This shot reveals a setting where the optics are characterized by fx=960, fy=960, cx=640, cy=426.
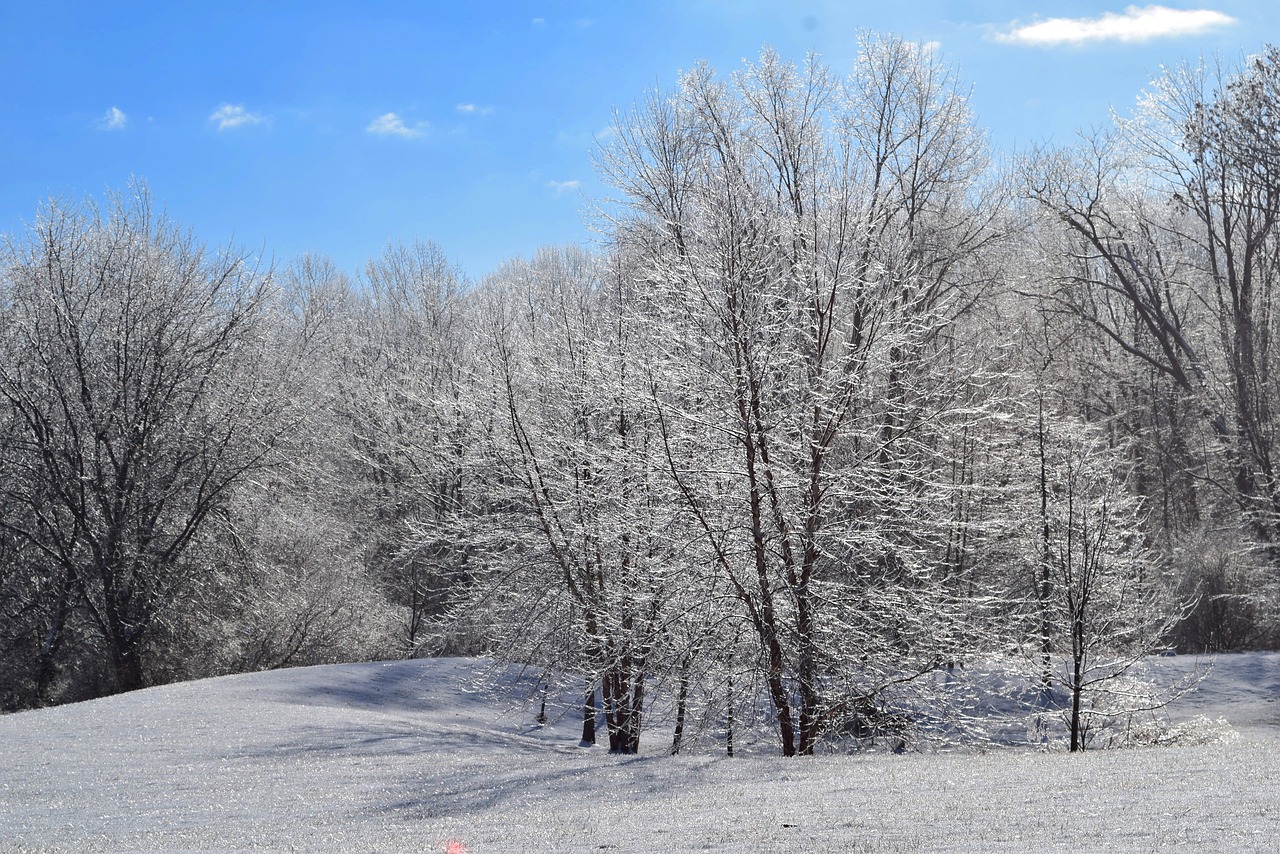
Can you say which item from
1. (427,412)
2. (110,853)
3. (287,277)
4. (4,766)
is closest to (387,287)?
(287,277)

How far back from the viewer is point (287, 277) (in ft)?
162

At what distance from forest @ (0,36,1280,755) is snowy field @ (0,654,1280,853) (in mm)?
2439

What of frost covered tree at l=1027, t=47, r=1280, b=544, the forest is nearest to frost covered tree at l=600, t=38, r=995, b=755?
the forest

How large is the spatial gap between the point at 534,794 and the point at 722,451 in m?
4.49

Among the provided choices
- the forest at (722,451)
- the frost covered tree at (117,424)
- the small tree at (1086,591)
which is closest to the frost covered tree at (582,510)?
the forest at (722,451)

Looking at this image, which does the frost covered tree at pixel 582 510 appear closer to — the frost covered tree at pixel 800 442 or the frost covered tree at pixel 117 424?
the frost covered tree at pixel 800 442

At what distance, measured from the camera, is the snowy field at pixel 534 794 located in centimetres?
473

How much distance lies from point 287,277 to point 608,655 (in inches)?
1674

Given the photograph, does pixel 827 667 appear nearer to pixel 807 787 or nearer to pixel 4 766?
pixel 807 787

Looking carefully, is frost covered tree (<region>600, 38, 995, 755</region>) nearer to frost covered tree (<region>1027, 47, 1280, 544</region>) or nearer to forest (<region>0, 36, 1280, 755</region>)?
forest (<region>0, 36, 1280, 755</region>)

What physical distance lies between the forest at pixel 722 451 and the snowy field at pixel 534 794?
2.44 metres

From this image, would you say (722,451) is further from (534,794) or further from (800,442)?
(534,794)

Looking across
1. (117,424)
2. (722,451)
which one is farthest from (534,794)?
(117,424)

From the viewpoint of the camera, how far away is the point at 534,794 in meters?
7.21
